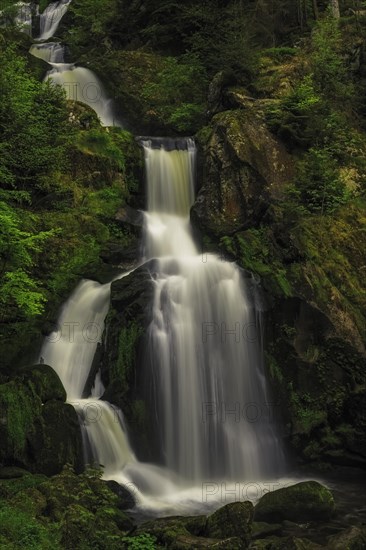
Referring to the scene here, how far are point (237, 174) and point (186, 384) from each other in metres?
7.33

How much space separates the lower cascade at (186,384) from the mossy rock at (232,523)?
172 cm

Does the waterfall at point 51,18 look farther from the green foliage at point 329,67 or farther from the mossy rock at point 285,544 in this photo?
the mossy rock at point 285,544

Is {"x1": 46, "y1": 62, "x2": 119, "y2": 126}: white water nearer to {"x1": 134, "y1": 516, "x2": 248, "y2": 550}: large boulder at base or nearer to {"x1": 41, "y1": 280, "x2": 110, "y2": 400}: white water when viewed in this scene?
{"x1": 41, "y1": 280, "x2": 110, "y2": 400}: white water

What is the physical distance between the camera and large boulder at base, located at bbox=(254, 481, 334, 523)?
849 cm

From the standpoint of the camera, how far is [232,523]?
7.32m

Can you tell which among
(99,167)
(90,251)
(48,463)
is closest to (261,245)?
(90,251)

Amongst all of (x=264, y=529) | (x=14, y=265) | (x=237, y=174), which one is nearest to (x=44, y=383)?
(x=14, y=265)

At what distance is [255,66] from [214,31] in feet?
11.1

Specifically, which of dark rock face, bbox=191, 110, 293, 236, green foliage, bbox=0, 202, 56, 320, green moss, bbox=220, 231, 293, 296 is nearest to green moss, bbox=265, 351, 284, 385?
green moss, bbox=220, 231, 293, 296

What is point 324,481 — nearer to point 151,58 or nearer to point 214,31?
point 214,31

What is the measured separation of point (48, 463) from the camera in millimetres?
8930

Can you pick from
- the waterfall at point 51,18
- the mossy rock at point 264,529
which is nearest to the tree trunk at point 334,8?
the waterfall at point 51,18

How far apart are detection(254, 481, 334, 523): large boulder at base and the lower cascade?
1.35 metres

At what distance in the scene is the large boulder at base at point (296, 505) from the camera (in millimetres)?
8492
